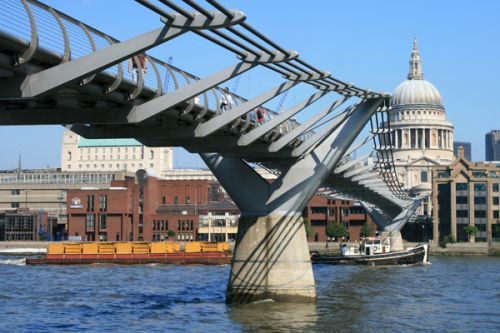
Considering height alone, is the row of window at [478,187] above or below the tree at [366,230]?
above

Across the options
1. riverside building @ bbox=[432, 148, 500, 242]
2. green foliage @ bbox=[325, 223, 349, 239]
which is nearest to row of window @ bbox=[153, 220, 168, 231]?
green foliage @ bbox=[325, 223, 349, 239]

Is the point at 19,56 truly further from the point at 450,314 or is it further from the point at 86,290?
the point at 86,290

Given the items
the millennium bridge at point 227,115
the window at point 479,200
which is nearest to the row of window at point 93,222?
the window at point 479,200

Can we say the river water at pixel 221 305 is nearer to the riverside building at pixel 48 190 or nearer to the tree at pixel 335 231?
the tree at pixel 335 231

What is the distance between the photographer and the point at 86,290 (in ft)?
181

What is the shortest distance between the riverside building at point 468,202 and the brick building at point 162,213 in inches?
469

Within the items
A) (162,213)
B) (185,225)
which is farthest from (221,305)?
(162,213)

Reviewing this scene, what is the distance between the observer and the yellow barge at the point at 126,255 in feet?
296

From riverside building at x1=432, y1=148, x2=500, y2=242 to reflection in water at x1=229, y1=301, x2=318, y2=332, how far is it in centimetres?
10030

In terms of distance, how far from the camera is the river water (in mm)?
37156

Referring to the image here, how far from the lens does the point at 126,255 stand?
91.6 metres

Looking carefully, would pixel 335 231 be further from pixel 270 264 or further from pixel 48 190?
pixel 270 264

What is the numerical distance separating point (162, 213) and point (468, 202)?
148 feet

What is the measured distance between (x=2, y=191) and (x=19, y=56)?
146 meters
